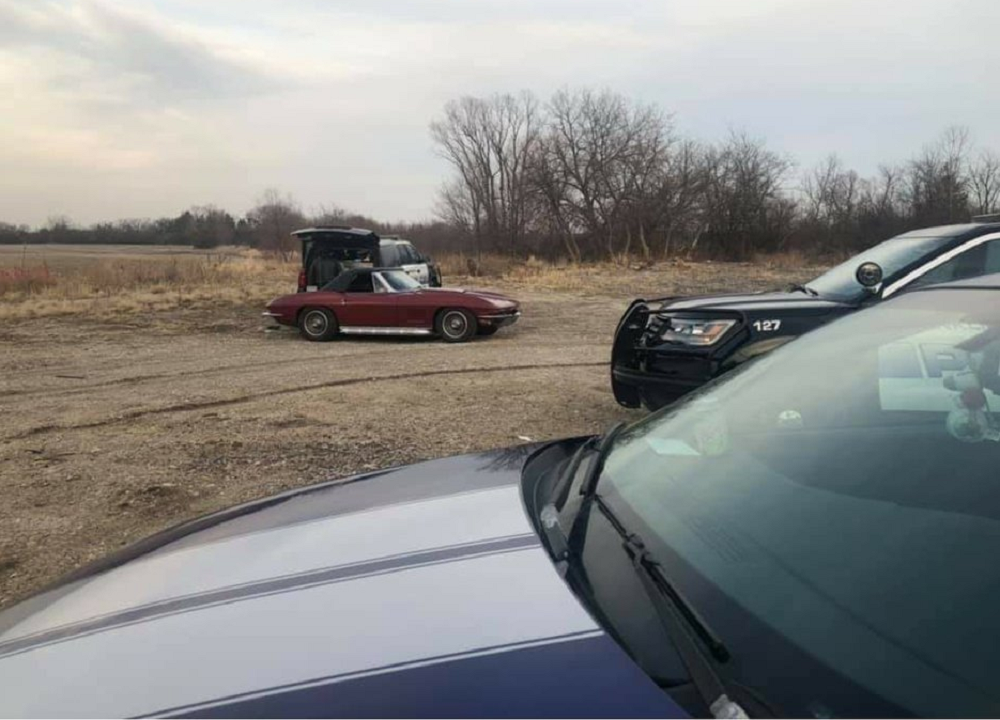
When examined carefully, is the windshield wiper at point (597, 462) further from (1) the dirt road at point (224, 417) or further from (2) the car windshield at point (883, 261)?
(2) the car windshield at point (883, 261)

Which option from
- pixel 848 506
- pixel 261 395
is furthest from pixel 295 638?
pixel 261 395

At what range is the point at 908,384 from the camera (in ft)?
7.11

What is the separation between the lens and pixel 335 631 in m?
1.22

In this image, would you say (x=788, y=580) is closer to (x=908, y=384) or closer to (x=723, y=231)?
(x=908, y=384)

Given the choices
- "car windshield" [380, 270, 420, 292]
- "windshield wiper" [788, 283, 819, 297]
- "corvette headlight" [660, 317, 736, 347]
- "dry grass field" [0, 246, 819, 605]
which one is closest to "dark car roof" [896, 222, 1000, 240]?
"windshield wiper" [788, 283, 819, 297]

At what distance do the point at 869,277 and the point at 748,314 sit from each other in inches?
41.7

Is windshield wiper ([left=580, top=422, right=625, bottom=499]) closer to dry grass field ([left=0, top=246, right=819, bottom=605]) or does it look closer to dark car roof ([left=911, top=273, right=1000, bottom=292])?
dark car roof ([left=911, top=273, right=1000, bottom=292])

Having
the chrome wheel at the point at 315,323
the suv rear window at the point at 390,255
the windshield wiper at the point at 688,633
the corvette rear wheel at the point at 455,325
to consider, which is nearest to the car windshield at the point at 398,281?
the corvette rear wheel at the point at 455,325

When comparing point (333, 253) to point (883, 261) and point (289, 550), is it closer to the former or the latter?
point (883, 261)

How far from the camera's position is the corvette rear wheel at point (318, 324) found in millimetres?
12633

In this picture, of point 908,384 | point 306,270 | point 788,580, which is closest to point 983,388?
point 908,384

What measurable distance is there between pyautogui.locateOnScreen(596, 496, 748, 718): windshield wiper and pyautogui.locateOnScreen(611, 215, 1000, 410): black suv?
142 inches

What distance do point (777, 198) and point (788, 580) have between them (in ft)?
191

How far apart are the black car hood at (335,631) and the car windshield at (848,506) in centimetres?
24
